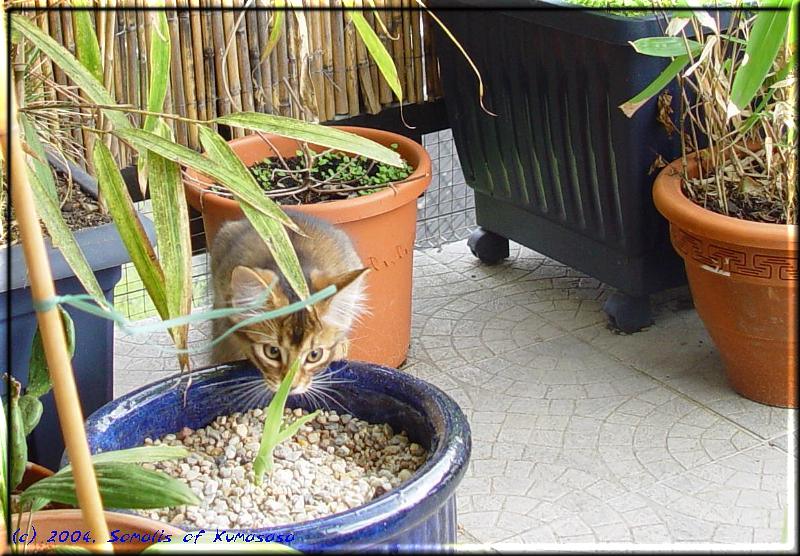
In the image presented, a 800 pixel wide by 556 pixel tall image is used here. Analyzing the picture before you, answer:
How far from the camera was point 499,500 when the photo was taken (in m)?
1.97

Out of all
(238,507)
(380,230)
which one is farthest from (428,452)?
(380,230)

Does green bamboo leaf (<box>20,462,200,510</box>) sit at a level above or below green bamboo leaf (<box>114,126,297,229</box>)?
below

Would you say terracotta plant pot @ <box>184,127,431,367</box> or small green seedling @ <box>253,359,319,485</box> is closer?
small green seedling @ <box>253,359,319,485</box>

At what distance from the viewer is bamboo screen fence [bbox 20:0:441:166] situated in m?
2.47

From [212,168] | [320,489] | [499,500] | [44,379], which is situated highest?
[212,168]

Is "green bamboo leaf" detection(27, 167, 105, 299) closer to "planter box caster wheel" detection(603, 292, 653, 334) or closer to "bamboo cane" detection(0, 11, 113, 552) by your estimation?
"bamboo cane" detection(0, 11, 113, 552)

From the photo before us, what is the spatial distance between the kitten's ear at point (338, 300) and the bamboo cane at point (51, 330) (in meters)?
0.86

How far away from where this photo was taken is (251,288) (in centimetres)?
169

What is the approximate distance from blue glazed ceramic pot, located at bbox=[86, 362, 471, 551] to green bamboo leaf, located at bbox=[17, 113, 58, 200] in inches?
13.4

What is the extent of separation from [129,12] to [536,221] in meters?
1.11

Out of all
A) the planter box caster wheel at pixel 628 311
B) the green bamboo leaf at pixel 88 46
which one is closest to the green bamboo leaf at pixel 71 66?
the green bamboo leaf at pixel 88 46

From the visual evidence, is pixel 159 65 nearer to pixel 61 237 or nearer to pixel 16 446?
pixel 61 237

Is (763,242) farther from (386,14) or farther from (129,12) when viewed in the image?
(129,12)

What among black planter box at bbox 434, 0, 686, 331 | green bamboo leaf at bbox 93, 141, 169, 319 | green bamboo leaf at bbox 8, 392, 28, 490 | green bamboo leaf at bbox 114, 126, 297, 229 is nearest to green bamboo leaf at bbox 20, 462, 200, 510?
green bamboo leaf at bbox 8, 392, 28, 490
